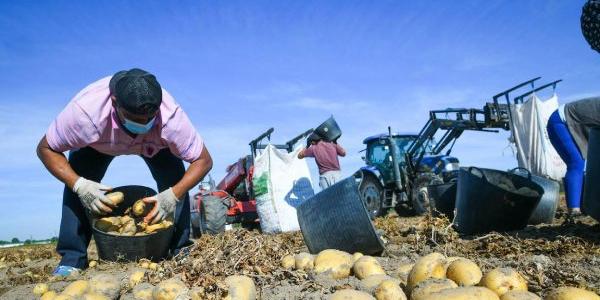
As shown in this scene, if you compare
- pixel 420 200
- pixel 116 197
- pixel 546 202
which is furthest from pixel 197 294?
pixel 420 200

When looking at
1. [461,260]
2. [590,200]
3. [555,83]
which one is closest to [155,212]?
[461,260]

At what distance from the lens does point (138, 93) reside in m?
3.17

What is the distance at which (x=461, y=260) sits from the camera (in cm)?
223

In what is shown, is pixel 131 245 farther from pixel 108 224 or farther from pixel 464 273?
pixel 464 273

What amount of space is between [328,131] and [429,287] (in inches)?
260

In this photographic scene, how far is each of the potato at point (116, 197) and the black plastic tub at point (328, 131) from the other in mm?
5119

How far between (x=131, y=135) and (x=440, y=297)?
2.70 meters

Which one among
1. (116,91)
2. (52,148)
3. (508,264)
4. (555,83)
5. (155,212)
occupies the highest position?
(555,83)

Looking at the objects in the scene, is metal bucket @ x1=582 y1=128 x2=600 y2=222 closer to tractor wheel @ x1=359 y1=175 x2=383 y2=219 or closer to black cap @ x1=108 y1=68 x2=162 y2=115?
black cap @ x1=108 y1=68 x2=162 y2=115

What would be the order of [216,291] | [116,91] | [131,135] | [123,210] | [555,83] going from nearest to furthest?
[216,291]
[116,91]
[131,135]
[123,210]
[555,83]

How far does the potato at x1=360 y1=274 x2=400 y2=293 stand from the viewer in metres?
2.21

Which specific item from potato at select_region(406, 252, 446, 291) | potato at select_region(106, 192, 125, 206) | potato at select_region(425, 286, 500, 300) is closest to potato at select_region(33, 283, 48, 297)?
potato at select_region(106, 192, 125, 206)

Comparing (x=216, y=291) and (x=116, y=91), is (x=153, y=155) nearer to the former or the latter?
(x=116, y=91)

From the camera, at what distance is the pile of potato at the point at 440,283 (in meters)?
1.77
